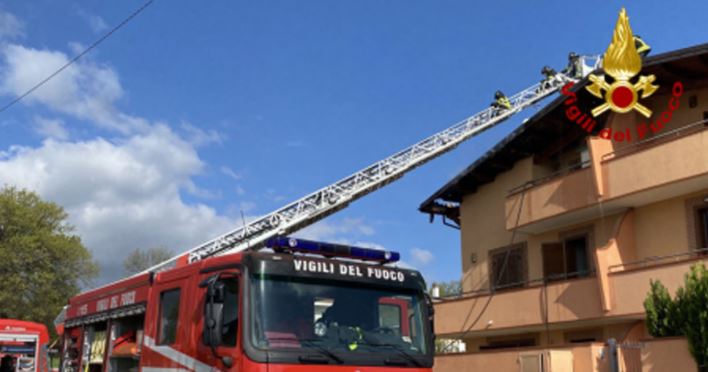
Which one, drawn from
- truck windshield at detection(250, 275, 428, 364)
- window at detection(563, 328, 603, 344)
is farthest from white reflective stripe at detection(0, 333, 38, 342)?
window at detection(563, 328, 603, 344)

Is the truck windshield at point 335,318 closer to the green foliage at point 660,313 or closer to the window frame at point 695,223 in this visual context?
the green foliage at point 660,313

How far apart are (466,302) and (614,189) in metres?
6.39

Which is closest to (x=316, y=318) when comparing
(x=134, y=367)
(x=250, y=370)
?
(x=250, y=370)

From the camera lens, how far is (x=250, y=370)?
6.94m

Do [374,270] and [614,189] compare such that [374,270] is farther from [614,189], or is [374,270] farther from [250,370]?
[614,189]

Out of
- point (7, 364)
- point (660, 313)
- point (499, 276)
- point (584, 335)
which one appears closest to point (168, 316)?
point (7, 364)

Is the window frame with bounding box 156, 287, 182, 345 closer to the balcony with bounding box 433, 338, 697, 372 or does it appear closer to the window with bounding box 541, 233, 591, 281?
the balcony with bounding box 433, 338, 697, 372

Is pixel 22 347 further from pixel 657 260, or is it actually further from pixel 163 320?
pixel 657 260

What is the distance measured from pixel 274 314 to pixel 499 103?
87.9 feet

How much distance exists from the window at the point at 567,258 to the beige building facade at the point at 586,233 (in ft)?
0.11

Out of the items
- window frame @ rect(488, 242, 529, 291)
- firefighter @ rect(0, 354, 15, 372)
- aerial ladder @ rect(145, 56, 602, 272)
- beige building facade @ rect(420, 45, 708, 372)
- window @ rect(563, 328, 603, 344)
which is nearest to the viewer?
firefighter @ rect(0, 354, 15, 372)

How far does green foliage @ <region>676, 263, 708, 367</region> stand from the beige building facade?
12.2 inches

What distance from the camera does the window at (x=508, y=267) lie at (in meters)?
22.6

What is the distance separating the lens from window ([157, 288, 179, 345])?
27.4 feet
